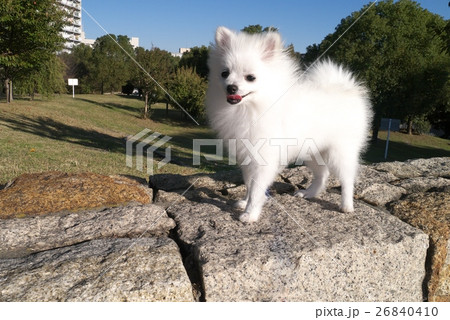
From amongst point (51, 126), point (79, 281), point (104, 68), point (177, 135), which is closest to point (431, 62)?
point (177, 135)

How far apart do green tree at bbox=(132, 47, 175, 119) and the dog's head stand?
3179 centimetres

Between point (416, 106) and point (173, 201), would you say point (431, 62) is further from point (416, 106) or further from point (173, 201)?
point (173, 201)

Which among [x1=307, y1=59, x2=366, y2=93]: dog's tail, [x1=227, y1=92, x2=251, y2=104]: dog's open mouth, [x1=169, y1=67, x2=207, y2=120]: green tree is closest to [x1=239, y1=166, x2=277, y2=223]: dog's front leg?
[x1=227, y1=92, x2=251, y2=104]: dog's open mouth

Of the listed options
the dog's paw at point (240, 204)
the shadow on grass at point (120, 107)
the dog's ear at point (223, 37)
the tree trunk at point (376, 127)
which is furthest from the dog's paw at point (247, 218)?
the shadow on grass at point (120, 107)

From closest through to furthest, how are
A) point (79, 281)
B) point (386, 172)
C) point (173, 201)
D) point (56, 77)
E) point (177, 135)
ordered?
point (79, 281) < point (173, 201) < point (386, 172) < point (177, 135) < point (56, 77)

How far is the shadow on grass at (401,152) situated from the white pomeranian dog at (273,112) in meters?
23.3

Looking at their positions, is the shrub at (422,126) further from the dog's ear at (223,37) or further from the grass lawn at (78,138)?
the dog's ear at (223,37)

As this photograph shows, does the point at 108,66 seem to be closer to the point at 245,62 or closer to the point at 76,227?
the point at 245,62

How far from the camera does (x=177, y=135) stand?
92.5 ft

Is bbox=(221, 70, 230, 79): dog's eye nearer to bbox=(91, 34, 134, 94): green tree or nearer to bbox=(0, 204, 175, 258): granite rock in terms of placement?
bbox=(0, 204, 175, 258): granite rock

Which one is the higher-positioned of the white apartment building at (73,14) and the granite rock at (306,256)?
the white apartment building at (73,14)

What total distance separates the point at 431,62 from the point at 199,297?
109 ft

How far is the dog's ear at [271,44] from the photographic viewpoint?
10.7 feet

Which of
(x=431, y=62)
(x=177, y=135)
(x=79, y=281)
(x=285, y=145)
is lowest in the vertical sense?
(x=177, y=135)
